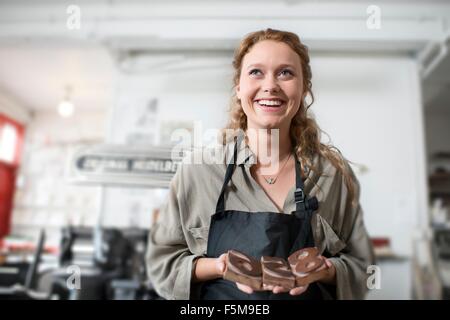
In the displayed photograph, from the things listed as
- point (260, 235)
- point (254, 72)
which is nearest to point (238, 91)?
point (254, 72)

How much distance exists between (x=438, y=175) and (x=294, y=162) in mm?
1003

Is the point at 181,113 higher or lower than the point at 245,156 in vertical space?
higher

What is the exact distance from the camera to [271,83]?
579 mm

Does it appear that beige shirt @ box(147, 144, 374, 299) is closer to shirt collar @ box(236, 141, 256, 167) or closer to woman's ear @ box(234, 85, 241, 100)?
shirt collar @ box(236, 141, 256, 167)

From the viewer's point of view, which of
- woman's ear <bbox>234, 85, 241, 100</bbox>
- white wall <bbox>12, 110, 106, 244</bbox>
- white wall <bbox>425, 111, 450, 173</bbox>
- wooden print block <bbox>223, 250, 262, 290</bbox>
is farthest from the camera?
white wall <bbox>12, 110, 106, 244</bbox>

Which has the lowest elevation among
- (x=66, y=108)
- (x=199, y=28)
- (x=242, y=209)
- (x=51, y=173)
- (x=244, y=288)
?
(x=244, y=288)

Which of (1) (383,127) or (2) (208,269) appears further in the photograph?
(1) (383,127)

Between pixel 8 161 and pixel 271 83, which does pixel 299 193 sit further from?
pixel 8 161

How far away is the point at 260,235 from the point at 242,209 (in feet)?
0.20

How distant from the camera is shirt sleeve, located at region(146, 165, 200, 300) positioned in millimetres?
591

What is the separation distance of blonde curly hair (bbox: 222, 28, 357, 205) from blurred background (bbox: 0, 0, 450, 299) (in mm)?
64

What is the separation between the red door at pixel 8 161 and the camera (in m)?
0.97

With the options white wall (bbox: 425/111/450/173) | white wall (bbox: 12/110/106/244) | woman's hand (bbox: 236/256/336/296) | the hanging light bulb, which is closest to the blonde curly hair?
woman's hand (bbox: 236/256/336/296)

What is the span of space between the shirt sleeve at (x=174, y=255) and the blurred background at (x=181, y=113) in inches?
3.6
